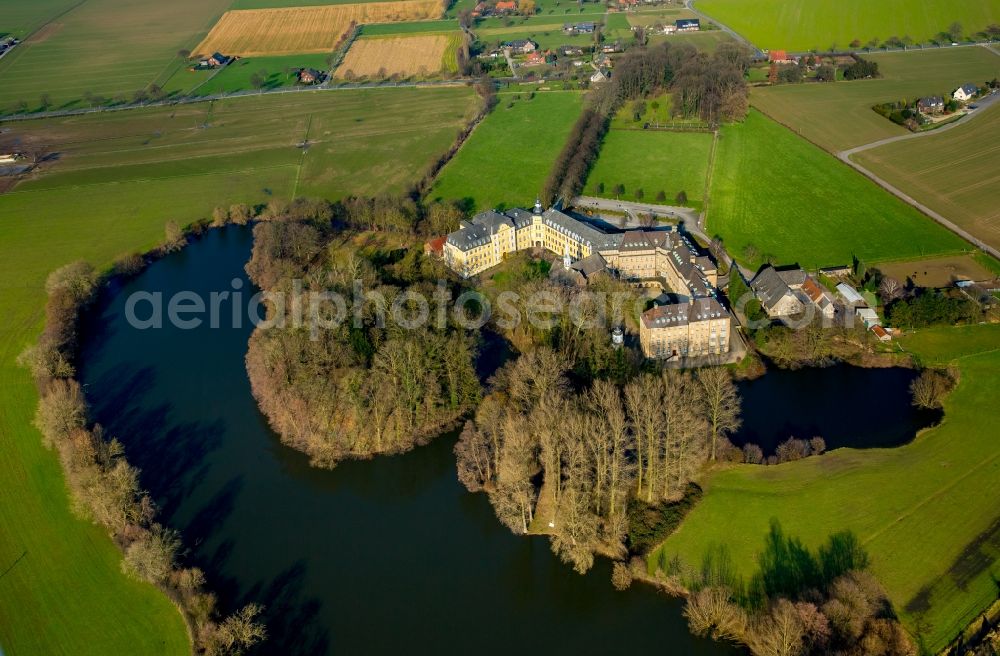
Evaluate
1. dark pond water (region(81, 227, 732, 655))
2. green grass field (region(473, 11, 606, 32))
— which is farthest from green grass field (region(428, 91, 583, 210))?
green grass field (region(473, 11, 606, 32))

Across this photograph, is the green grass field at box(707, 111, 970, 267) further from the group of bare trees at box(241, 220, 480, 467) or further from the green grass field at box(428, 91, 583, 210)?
the group of bare trees at box(241, 220, 480, 467)

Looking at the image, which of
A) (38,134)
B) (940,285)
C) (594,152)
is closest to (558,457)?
(940,285)

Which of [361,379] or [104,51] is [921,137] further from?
[104,51]

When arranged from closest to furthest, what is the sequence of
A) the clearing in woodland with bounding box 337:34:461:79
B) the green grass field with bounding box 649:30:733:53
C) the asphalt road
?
the asphalt road
the clearing in woodland with bounding box 337:34:461:79
the green grass field with bounding box 649:30:733:53

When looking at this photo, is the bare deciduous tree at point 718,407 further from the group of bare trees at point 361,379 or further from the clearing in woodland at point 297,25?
the clearing in woodland at point 297,25

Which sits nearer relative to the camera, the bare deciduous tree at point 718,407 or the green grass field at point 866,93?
the bare deciduous tree at point 718,407

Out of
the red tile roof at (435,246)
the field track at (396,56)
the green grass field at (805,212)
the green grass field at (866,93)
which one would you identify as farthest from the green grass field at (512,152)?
the green grass field at (866,93)
